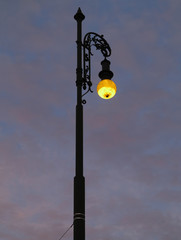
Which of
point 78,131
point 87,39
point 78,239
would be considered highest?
point 87,39

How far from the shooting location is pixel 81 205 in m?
6.43

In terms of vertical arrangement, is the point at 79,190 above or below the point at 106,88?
below

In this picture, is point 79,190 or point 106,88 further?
point 106,88

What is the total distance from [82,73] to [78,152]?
7.47ft

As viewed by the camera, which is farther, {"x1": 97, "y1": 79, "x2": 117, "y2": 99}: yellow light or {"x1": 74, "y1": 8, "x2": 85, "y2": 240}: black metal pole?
{"x1": 97, "y1": 79, "x2": 117, "y2": 99}: yellow light

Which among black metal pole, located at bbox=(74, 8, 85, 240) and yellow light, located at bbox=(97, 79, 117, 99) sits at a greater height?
yellow light, located at bbox=(97, 79, 117, 99)

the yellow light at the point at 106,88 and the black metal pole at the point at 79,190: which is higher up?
the yellow light at the point at 106,88

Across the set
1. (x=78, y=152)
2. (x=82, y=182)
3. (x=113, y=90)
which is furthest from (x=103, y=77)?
(x=82, y=182)

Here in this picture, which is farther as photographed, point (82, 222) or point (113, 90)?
point (113, 90)

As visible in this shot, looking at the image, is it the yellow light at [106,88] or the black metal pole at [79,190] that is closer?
the black metal pole at [79,190]

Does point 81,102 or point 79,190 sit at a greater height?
point 81,102

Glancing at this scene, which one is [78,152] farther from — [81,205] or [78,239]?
[78,239]

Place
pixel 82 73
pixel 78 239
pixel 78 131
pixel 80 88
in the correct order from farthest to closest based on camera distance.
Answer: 1. pixel 82 73
2. pixel 80 88
3. pixel 78 131
4. pixel 78 239

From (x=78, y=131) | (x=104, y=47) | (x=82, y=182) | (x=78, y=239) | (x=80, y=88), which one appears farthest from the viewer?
(x=104, y=47)
